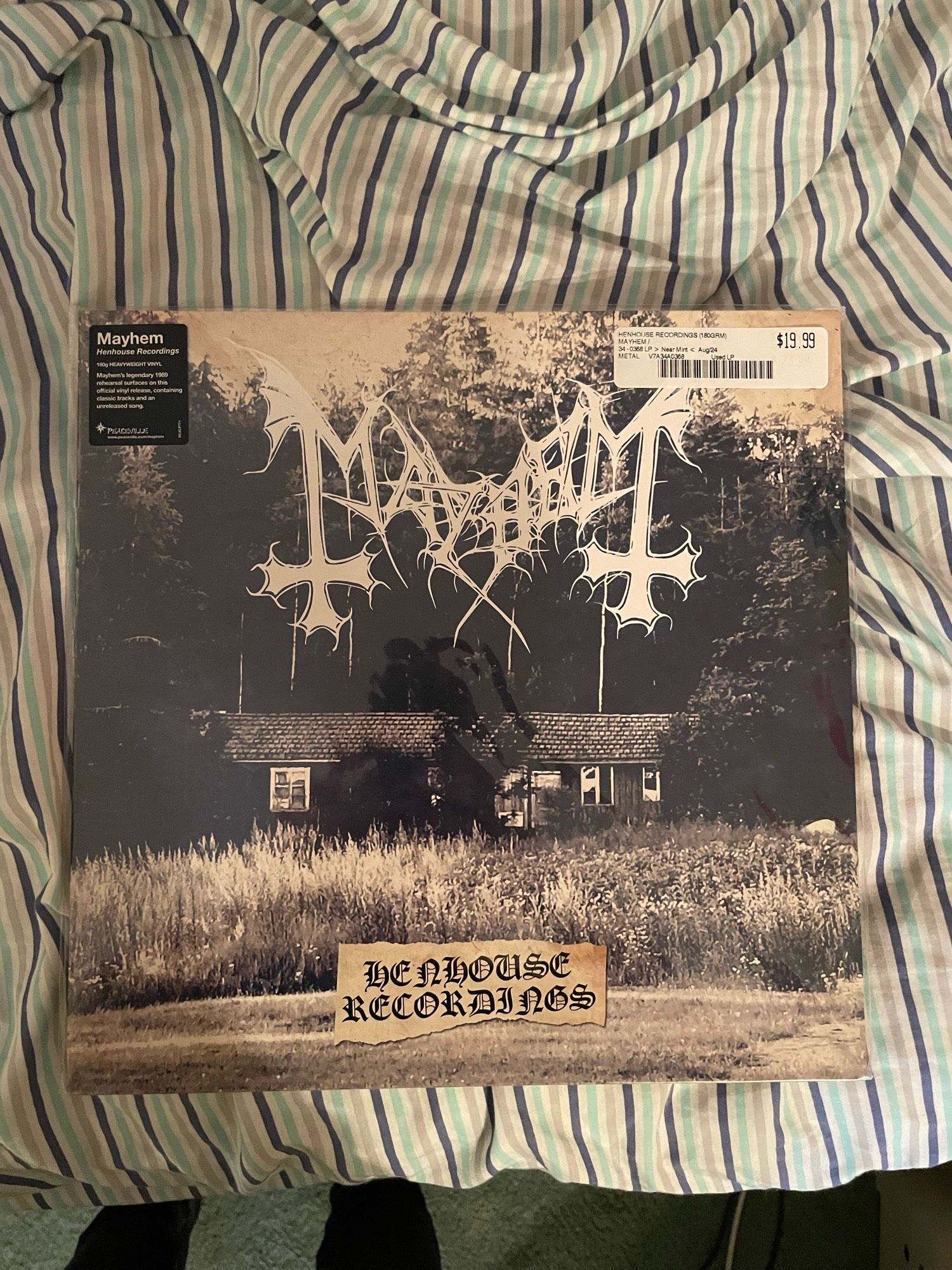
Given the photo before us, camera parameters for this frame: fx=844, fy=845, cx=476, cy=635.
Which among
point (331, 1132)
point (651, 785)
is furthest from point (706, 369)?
point (331, 1132)

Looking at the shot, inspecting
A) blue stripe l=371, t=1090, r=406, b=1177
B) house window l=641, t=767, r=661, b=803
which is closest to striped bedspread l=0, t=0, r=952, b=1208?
blue stripe l=371, t=1090, r=406, b=1177

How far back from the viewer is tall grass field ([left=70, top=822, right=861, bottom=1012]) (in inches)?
17.6

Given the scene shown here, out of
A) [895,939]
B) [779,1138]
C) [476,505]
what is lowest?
[779,1138]

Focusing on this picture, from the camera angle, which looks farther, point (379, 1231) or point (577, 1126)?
point (379, 1231)

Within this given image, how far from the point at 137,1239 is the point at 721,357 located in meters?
0.74

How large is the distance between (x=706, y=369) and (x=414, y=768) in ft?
0.89

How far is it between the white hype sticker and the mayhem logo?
18mm

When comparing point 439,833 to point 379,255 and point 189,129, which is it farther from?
point 189,129

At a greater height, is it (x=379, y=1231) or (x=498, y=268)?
(x=498, y=268)

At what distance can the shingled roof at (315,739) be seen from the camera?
0.45 m

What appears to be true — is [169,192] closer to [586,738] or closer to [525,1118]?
[586,738]

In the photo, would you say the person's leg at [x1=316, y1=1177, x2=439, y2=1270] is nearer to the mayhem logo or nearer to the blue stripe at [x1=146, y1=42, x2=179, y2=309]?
the mayhem logo

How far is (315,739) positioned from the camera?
0.45 meters

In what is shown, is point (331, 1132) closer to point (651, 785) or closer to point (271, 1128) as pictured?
point (271, 1128)
